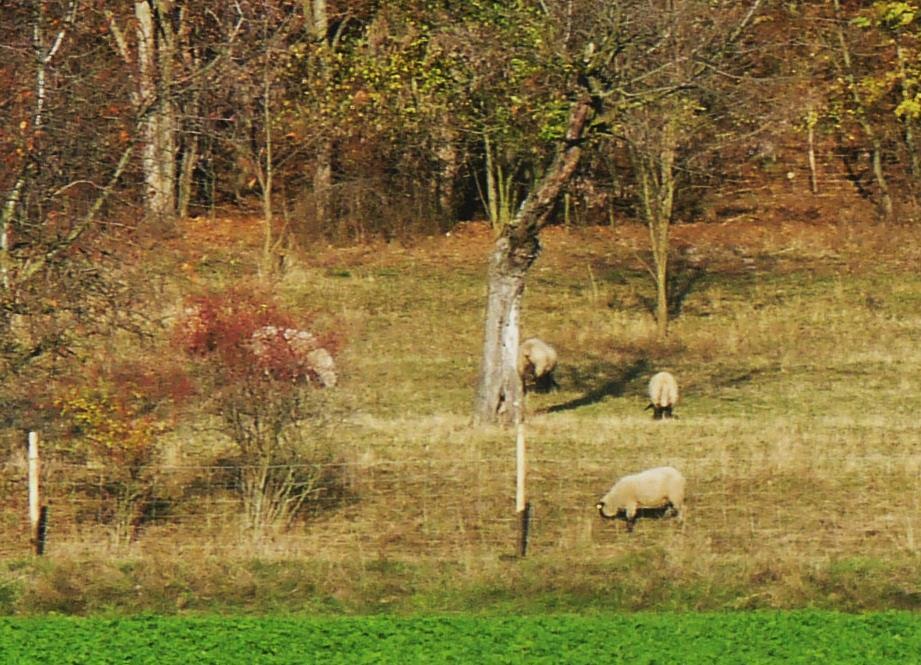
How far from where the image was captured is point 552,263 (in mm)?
35594

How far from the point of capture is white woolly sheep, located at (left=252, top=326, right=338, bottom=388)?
17000mm

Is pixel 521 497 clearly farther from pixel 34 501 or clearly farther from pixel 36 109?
pixel 36 109

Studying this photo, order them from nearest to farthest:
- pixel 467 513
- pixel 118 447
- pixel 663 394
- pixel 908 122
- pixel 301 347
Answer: pixel 118 447
pixel 467 513
pixel 301 347
pixel 663 394
pixel 908 122

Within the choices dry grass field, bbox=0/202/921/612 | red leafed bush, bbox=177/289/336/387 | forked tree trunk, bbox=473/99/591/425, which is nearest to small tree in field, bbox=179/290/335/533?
red leafed bush, bbox=177/289/336/387

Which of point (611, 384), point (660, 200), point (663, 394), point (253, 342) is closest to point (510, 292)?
point (663, 394)

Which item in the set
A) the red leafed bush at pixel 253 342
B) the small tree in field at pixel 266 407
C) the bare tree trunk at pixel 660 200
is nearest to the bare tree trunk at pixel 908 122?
the bare tree trunk at pixel 660 200

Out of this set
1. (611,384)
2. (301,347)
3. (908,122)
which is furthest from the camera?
(908,122)

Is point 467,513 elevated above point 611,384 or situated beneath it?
situated beneath

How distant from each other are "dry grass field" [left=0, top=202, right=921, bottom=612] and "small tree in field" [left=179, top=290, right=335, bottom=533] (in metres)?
0.35

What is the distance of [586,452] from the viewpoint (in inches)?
781

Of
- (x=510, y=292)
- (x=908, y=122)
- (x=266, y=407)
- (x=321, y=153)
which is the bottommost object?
(x=266, y=407)

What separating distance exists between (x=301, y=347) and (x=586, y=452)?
13.4 ft

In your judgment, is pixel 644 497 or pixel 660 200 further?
pixel 660 200

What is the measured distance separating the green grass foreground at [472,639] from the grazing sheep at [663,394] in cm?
1101
